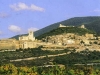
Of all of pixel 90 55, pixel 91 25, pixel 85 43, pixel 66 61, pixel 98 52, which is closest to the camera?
pixel 66 61

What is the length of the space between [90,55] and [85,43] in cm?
2002

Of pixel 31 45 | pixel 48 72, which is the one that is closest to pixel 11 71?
pixel 48 72

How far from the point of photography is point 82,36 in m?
113

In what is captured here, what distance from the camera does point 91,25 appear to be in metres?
175

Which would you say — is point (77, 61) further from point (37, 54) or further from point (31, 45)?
point (31, 45)

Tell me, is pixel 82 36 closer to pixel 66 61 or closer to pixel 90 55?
pixel 90 55

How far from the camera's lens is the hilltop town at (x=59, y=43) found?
98.4 metres

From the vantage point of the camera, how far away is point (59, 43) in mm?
104750

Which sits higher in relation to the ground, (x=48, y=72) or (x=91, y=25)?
(x=91, y=25)

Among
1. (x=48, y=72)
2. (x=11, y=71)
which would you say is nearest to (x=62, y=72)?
(x=48, y=72)

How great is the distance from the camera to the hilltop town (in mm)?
98375

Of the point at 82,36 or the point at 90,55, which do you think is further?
the point at 82,36

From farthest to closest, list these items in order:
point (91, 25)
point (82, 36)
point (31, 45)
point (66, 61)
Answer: point (91, 25) < point (82, 36) < point (31, 45) < point (66, 61)

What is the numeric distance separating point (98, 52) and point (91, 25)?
8339cm
